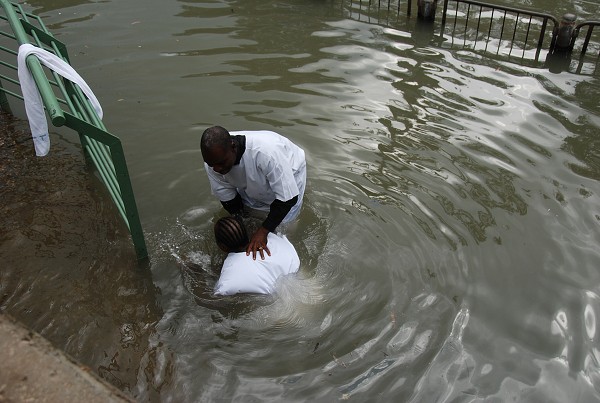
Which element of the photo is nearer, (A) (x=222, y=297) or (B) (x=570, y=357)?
(B) (x=570, y=357)

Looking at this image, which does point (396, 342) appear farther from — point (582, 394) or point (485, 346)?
point (582, 394)

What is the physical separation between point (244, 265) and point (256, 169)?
761 mm

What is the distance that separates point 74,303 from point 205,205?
1.58 meters

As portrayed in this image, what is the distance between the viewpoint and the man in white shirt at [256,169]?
359 centimetres

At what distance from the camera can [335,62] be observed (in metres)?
7.70

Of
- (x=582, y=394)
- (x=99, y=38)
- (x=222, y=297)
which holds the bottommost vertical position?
(x=582, y=394)

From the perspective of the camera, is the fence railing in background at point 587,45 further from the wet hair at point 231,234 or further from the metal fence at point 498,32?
the wet hair at point 231,234

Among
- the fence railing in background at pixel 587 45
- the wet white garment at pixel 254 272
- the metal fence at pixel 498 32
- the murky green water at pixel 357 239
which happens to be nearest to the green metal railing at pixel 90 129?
the murky green water at pixel 357 239

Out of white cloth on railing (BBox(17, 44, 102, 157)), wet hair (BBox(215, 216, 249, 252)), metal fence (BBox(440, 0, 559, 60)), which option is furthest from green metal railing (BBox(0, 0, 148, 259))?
metal fence (BBox(440, 0, 559, 60))

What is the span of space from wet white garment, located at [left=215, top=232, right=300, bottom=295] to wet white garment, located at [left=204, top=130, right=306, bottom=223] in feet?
1.55

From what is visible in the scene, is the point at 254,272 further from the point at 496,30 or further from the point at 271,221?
the point at 496,30

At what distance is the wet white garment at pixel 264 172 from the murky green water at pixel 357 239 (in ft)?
2.11

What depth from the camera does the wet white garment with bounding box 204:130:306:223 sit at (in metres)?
3.91

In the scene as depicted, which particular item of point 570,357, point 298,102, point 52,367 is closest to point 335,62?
point 298,102
